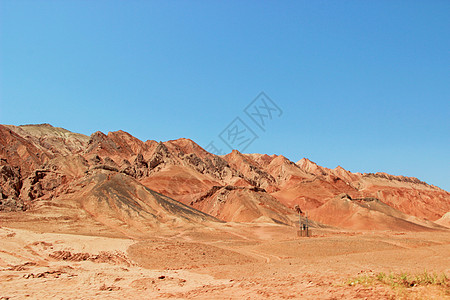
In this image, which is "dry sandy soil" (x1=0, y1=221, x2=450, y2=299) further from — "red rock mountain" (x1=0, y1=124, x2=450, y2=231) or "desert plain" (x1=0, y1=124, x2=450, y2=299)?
"red rock mountain" (x1=0, y1=124, x2=450, y2=231)

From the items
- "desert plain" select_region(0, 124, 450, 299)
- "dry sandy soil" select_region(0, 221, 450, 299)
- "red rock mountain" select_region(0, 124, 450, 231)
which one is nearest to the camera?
"dry sandy soil" select_region(0, 221, 450, 299)

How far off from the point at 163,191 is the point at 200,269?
71684 millimetres

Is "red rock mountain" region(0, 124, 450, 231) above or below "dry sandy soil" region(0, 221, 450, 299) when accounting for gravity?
above

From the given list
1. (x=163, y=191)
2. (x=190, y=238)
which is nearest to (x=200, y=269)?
(x=190, y=238)

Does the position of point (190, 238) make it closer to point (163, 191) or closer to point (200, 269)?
point (200, 269)

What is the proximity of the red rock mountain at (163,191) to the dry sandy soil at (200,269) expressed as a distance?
64.6 feet

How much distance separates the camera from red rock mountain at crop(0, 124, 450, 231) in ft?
161

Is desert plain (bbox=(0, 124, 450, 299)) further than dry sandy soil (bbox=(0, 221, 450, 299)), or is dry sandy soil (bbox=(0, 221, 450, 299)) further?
desert plain (bbox=(0, 124, 450, 299))

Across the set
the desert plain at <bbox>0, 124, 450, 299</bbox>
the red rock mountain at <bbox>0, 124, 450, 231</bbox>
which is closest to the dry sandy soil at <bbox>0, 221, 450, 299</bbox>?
the desert plain at <bbox>0, 124, 450, 299</bbox>

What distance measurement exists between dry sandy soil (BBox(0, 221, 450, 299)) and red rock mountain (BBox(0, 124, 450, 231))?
19.7 meters

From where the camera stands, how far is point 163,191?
88.9 metres

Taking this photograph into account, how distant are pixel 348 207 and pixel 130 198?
44924mm

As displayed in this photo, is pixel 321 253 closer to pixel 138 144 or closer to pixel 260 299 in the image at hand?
→ pixel 260 299

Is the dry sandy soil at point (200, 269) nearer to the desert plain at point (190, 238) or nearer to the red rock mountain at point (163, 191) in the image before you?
the desert plain at point (190, 238)
